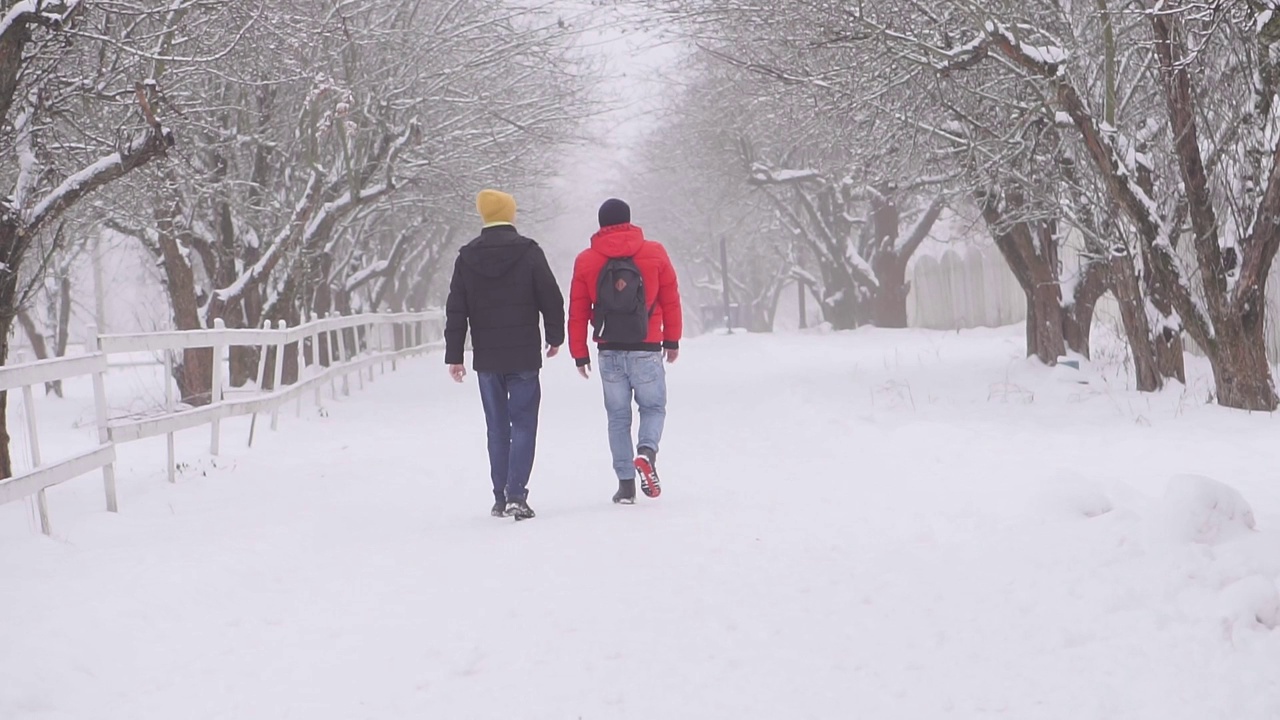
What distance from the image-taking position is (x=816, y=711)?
4086 millimetres

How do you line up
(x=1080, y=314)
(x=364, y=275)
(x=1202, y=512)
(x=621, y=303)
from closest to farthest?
1. (x=1202, y=512)
2. (x=621, y=303)
3. (x=1080, y=314)
4. (x=364, y=275)

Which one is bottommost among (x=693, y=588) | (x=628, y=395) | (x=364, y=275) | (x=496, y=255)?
(x=693, y=588)

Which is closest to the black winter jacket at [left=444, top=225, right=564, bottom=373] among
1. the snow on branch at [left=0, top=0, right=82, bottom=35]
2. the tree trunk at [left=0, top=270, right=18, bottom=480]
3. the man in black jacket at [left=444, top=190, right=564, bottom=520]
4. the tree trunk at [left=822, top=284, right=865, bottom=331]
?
the man in black jacket at [left=444, top=190, right=564, bottom=520]

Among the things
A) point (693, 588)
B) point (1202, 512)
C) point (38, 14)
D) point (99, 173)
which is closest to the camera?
point (1202, 512)

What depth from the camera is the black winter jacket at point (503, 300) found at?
24.8 ft

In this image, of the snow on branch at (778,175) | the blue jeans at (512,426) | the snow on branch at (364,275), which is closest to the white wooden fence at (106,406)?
the blue jeans at (512,426)

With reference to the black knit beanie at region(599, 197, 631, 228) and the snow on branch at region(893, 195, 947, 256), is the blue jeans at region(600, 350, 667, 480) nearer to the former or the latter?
the black knit beanie at region(599, 197, 631, 228)

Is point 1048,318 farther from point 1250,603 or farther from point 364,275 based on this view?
point 364,275

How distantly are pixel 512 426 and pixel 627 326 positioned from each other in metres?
0.92

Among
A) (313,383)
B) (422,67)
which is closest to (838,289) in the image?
(422,67)

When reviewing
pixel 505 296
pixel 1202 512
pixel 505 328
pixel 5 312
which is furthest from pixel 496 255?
pixel 1202 512

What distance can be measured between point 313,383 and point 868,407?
6.36 m

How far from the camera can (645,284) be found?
785 centimetres

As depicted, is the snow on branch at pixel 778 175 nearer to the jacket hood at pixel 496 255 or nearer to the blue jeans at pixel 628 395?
the blue jeans at pixel 628 395
